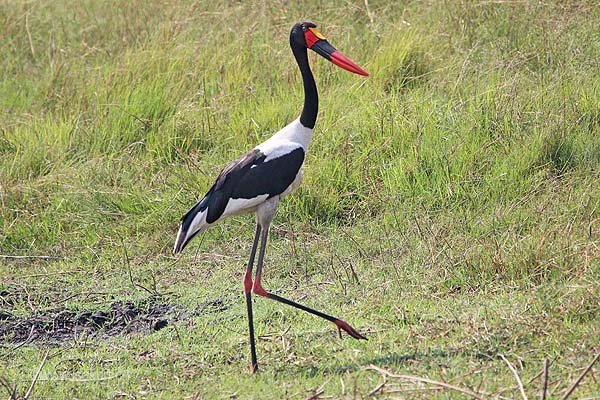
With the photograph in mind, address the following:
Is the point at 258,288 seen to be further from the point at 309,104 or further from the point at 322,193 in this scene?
the point at 322,193

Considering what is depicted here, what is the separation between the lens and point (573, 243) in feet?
16.2

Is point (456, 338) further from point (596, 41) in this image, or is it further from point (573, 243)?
point (596, 41)

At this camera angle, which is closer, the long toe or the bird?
the long toe

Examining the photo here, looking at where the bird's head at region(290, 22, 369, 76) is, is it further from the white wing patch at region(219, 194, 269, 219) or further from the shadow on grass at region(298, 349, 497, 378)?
the shadow on grass at region(298, 349, 497, 378)

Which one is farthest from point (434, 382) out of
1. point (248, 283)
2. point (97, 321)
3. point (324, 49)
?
point (97, 321)

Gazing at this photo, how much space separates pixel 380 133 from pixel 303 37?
1.39 meters

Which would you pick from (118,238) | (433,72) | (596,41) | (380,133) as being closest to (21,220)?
(118,238)

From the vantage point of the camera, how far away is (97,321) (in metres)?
5.30

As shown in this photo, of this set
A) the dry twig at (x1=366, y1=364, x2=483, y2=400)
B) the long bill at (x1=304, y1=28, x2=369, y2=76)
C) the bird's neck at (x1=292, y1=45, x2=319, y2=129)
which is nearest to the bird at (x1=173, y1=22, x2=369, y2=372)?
the bird's neck at (x1=292, y1=45, x2=319, y2=129)

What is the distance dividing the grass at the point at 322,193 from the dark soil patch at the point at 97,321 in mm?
52

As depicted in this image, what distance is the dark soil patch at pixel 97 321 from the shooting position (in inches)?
204

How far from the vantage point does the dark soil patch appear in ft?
17.0

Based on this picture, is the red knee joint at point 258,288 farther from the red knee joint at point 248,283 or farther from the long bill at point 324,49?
the long bill at point 324,49

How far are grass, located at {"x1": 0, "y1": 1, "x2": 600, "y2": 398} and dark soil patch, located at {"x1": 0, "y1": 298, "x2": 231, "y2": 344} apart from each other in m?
0.05
